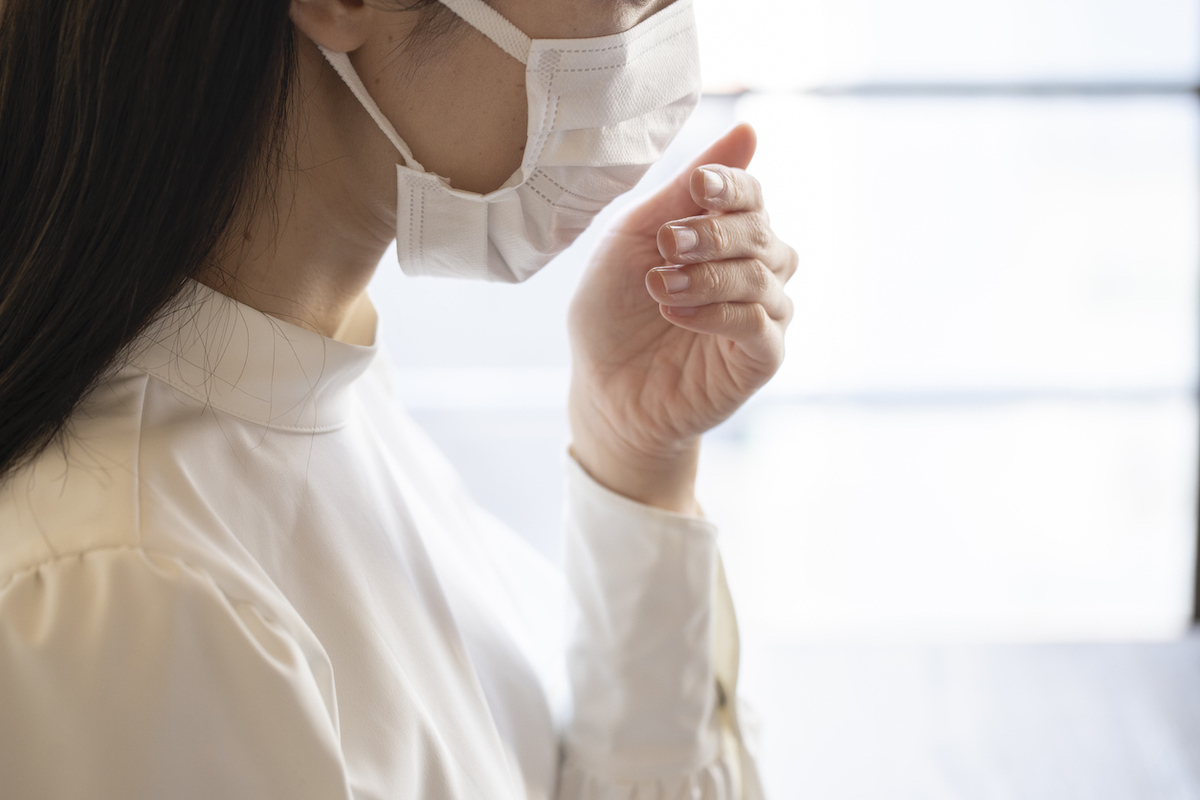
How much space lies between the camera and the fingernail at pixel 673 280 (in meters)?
0.61

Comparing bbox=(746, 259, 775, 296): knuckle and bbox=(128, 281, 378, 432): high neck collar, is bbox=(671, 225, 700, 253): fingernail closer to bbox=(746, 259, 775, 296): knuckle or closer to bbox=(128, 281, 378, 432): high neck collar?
bbox=(746, 259, 775, 296): knuckle

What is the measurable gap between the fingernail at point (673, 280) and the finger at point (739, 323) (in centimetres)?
2

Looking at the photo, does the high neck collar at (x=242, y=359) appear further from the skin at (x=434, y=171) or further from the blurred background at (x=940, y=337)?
the blurred background at (x=940, y=337)

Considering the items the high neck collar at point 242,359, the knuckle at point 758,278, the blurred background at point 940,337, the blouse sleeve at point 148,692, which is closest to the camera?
the blouse sleeve at point 148,692

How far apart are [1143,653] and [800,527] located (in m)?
0.87

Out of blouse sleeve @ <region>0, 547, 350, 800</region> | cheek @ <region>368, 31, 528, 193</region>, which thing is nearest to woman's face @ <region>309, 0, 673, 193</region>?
cheek @ <region>368, 31, 528, 193</region>

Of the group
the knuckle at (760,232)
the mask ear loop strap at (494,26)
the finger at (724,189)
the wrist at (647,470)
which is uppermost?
the mask ear loop strap at (494,26)

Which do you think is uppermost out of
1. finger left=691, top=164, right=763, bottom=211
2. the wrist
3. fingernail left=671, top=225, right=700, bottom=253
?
finger left=691, top=164, right=763, bottom=211

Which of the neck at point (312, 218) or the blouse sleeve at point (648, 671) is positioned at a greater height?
the neck at point (312, 218)

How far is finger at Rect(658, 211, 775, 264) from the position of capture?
605mm

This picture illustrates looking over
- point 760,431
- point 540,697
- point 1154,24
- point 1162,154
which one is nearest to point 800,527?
point 760,431

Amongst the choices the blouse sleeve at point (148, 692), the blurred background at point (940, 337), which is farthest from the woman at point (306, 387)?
the blurred background at point (940, 337)

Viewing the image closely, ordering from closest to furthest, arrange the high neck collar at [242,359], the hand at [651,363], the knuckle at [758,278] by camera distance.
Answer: the high neck collar at [242,359] → the knuckle at [758,278] → the hand at [651,363]

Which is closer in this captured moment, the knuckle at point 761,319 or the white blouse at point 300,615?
the white blouse at point 300,615
